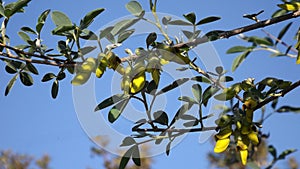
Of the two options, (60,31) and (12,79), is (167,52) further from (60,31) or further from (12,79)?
(12,79)

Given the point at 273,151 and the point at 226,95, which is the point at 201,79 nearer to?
the point at 226,95

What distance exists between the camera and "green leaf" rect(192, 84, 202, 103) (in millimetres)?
998

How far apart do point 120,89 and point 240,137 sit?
0.93 feet

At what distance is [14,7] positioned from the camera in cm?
97

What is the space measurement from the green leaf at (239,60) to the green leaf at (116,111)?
48 centimetres

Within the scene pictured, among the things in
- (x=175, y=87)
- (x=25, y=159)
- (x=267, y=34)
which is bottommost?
(x=25, y=159)

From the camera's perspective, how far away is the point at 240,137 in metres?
0.93

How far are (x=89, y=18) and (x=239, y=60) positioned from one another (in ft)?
1.96

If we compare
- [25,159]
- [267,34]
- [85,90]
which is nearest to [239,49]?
[267,34]

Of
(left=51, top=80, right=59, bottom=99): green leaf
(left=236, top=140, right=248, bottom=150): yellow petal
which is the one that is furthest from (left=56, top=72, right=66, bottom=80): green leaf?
(left=236, top=140, right=248, bottom=150): yellow petal

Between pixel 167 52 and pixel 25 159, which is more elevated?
pixel 167 52

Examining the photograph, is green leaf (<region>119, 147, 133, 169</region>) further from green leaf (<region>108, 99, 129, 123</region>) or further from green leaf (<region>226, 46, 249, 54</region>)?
green leaf (<region>226, 46, 249, 54</region>)

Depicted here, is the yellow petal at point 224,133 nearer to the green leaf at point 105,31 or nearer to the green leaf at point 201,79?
the green leaf at point 201,79

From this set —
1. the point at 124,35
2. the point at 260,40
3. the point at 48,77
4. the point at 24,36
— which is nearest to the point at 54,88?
the point at 48,77
